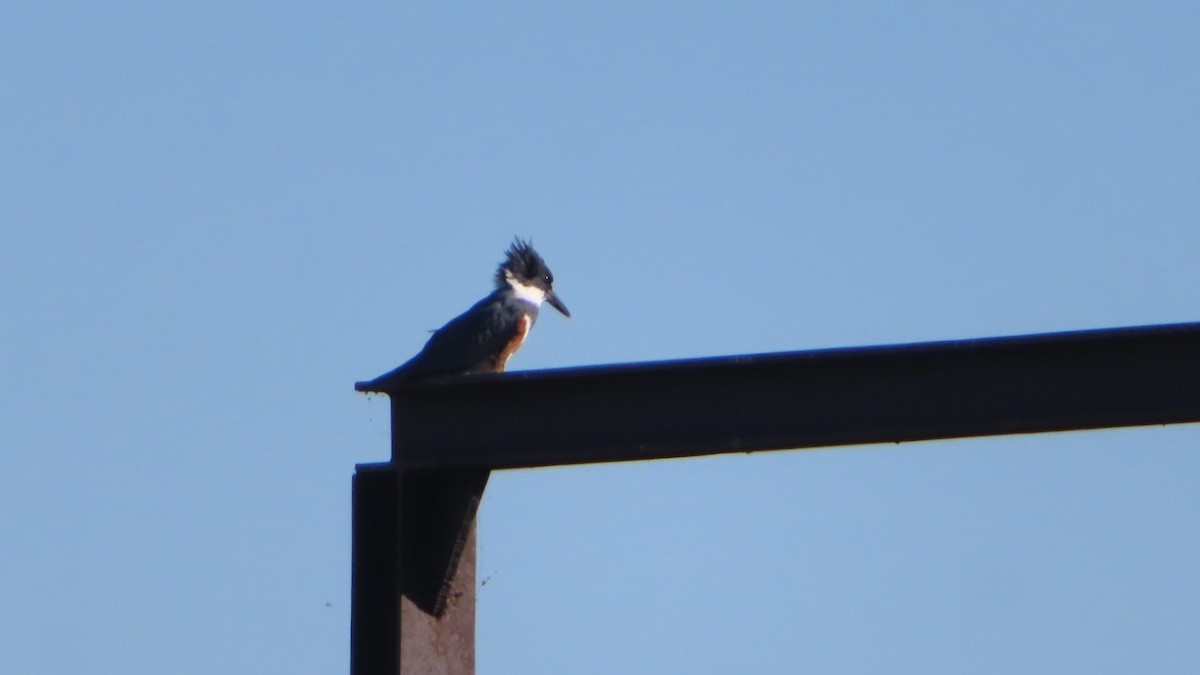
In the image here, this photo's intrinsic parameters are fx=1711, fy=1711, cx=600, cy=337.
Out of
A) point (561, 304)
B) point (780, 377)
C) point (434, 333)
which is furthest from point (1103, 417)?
point (561, 304)

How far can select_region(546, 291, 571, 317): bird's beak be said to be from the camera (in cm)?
1135

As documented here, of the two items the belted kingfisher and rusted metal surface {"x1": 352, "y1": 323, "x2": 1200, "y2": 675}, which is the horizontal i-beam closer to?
rusted metal surface {"x1": 352, "y1": 323, "x2": 1200, "y2": 675}

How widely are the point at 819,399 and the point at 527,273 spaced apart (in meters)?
5.70

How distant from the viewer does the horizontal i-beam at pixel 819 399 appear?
5.54 meters

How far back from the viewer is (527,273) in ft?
36.8

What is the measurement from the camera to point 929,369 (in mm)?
5660

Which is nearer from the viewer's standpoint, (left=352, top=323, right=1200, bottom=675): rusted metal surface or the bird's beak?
(left=352, top=323, right=1200, bottom=675): rusted metal surface

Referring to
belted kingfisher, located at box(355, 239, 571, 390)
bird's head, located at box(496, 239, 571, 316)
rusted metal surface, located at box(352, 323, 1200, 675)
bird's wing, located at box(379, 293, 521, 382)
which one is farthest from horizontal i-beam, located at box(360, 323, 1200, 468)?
bird's head, located at box(496, 239, 571, 316)

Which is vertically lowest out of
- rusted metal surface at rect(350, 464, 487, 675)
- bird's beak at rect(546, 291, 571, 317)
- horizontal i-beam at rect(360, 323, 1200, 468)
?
rusted metal surface at rect(350, 464, 487, 675)

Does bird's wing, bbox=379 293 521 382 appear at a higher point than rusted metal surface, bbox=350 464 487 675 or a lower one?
higher

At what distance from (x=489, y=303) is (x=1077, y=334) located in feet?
14.0

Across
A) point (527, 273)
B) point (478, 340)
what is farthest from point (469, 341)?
point (527, 273)

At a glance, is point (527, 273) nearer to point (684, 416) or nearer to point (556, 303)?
point (556, 303)

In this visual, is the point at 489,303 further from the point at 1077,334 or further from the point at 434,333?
the point at 1077,334
